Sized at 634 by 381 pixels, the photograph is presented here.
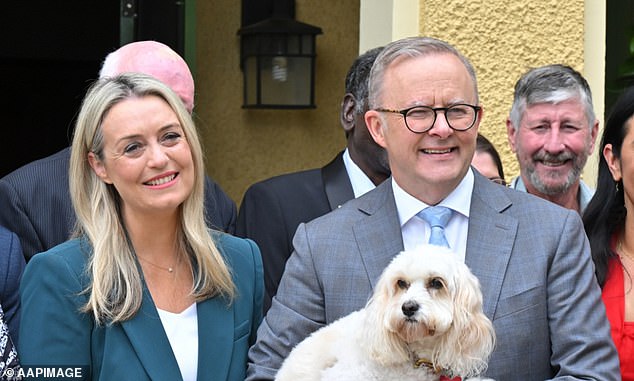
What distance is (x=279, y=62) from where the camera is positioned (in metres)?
8.03

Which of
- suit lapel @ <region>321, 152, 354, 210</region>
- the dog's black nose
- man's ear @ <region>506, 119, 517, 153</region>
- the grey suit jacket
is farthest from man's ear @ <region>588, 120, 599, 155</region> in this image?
the dog's black nose

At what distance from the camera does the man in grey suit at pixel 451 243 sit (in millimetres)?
3490

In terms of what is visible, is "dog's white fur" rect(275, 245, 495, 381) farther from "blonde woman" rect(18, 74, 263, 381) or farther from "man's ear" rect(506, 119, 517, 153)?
"man's ear" rect(506, 119, 517, 153)

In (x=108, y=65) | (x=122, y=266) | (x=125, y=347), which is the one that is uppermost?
(x=108, y=65)

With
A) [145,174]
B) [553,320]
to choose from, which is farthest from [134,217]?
[553,320]

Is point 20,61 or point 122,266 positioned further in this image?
point 20,61

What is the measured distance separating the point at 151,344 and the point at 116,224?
0.42 metres

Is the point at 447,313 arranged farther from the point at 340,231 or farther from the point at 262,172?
the point at 262,172

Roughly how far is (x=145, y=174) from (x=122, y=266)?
30 centimetres

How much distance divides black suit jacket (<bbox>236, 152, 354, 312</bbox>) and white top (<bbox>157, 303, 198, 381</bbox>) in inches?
37.9

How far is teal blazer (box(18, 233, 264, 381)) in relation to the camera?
3650 millimetres

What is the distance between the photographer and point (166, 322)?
3.85 m

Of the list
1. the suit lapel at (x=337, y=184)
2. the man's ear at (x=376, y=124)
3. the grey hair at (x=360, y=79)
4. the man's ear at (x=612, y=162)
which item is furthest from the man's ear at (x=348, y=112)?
the man's ear at (x=376, y=124)

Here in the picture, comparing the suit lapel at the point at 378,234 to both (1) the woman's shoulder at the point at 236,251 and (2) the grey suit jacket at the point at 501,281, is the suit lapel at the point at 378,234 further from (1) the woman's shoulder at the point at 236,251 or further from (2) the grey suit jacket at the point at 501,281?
(1) the woman's shoulder at the point at 236,251
